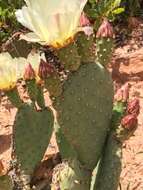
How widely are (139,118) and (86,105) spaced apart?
162 cm

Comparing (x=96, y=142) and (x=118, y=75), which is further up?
(x=96, y=142)

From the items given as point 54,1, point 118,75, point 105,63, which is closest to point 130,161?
point 118,75

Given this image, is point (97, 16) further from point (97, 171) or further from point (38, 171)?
point (97, 171)

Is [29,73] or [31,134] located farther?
[31,134]

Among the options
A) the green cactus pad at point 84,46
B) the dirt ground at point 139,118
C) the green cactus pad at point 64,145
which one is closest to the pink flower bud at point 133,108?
the green cactus pad at point 84,46

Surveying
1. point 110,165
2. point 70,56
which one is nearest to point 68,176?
point 110,165

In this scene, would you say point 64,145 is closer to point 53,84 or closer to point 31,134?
point 31,134

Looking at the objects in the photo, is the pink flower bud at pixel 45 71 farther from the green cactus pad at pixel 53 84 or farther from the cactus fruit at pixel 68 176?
the cactus fruit at pixel 68 176

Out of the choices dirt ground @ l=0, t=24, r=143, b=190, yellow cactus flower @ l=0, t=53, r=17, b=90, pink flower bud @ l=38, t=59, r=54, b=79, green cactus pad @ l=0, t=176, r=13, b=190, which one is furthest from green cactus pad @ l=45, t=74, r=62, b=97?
dirt ground @ l=0, t=24, r=143, b=190

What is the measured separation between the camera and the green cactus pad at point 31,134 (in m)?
2.43

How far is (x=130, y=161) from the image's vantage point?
3332 millimetres

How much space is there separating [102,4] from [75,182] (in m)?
2.49

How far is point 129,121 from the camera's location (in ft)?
6.63

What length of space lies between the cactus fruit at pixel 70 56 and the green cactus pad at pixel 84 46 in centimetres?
7
